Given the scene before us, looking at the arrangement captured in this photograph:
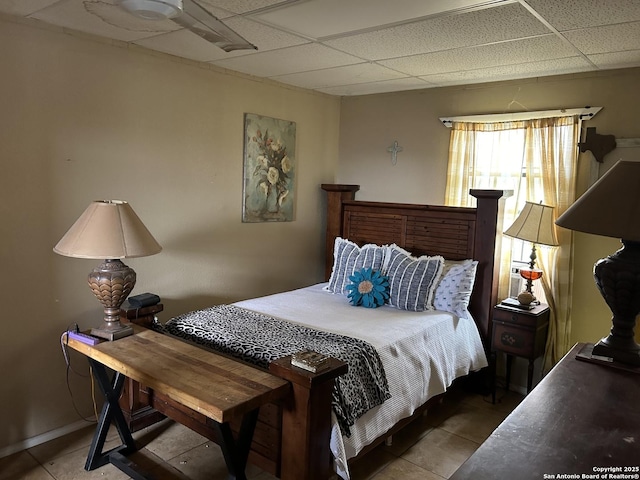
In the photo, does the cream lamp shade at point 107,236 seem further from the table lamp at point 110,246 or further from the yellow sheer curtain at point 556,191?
the yellow sheer curtain at point 556,191

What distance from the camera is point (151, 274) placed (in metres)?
3.16

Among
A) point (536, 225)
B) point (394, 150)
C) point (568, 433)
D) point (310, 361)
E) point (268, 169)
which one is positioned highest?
point (394, 150)

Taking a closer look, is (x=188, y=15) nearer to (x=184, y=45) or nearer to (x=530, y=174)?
(x=184, y=45)

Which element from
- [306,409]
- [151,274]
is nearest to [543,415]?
[306,409]

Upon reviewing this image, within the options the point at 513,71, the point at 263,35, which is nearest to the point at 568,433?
the point at 263,35

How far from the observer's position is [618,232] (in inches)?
55.1

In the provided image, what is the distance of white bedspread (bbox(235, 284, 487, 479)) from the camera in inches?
93.1

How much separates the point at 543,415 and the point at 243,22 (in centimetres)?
211

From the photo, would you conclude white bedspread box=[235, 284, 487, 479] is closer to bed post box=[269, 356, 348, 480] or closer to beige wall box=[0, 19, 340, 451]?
bed post box=[269, 356, 348, 480]

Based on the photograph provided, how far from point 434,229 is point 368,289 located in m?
0.79

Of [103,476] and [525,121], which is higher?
[525,121]

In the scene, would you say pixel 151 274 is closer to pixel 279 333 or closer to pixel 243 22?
pixel 279 333

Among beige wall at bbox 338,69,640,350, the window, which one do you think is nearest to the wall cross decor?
beige wall at bbox 338,69,640,350

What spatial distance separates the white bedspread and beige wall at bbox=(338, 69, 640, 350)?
883mm
